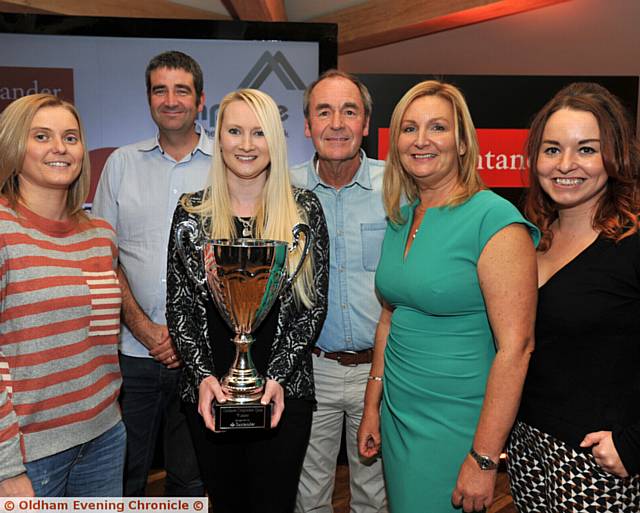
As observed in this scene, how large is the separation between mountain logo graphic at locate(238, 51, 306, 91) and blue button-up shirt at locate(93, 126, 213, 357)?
1.07 m

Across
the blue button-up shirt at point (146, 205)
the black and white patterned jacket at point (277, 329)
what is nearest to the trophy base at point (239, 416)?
the black and white patterned jacket at point (277, 329)

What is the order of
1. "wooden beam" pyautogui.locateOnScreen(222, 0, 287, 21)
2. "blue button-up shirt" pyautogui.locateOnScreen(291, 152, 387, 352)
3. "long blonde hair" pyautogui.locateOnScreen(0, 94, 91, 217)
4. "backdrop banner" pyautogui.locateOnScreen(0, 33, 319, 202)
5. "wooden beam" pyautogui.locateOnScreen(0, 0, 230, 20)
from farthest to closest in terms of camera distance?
"wooden beam" pyautogui.locateOnScreen(222, 0, 287, 21) < "wooden beam" pyautogui.locateOnScreen(0, 0, 230, 20) < "backdrop banner" pyautogui.locateOnScreen(0, 33, 319, 202) < "blue button-up shirt" pyautogui.locateOnScreen(291, 152, 387, 352) < "long blonde hair" pyautogui.locateOnScreen(0, 94, 91, 217)

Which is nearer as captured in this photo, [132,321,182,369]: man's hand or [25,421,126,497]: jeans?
[25,421,126,497]: jeans

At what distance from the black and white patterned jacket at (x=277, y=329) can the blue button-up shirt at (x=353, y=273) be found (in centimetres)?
36

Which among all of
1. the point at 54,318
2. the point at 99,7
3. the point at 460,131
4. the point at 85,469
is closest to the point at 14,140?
the point at 54,318

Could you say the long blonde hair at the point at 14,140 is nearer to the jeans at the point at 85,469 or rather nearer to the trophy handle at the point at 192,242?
the trophy handle at the point at 192,242

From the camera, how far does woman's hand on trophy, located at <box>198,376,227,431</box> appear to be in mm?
1582

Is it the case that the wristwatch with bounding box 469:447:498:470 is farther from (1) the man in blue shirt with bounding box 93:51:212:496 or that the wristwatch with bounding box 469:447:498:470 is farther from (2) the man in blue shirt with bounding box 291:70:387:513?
(1) the man in blue shirt with bounding box 93:51:212:496

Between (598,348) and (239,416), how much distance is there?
925 mm

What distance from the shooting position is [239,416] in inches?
59.9

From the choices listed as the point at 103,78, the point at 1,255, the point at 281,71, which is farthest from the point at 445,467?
the point at 103,78

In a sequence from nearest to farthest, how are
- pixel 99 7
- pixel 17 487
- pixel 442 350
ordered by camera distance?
pixel 17 487 → pixel 442 350 → pixel 99 7

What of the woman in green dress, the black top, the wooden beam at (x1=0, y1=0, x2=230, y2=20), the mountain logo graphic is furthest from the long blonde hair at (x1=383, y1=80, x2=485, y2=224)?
the wooden beam at (x1=0, y1=0, x2=230, y2=20)

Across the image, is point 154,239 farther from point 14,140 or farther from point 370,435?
point 370,435
